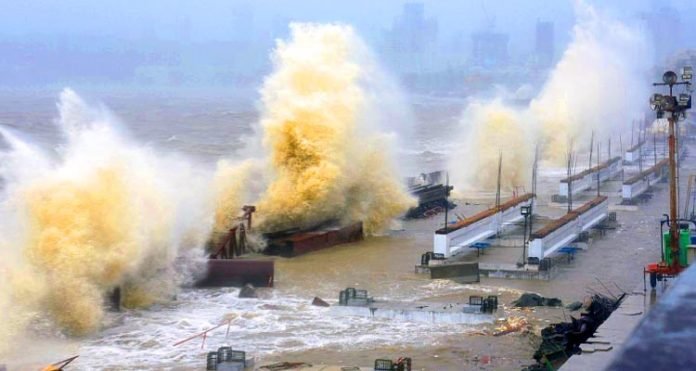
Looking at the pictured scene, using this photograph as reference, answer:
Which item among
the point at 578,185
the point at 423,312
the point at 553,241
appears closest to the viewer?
the point at 423,312

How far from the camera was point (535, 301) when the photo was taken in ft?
59.4

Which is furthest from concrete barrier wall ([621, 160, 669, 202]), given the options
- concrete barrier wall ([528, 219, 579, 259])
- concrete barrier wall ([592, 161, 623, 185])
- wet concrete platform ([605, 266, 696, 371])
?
wet concrete platform ([605, 266, 696, 371])

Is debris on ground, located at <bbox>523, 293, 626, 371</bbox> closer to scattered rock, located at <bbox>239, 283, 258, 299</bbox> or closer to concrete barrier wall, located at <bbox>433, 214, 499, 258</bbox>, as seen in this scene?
scattered rock, located at <bbox>239, 283, 258, 299</bbox>

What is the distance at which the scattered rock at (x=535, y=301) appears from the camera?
710 inches

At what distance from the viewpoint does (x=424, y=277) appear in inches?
834

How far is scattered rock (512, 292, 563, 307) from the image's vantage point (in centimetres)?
1803

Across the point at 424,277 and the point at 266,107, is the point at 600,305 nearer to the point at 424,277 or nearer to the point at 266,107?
the point at 424,277

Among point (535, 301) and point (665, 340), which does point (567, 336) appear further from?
point (665, 340)

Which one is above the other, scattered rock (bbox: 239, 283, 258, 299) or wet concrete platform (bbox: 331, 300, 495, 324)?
scattered rock (bbox: 239, 283, 258, 299)

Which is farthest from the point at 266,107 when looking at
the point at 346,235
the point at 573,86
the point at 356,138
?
the point at 573,86

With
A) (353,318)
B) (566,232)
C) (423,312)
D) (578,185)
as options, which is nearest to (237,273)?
(353,318)

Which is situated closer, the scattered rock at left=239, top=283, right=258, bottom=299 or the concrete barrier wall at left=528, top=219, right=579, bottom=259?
the scattered rock at left=239, top=283, right=258, bottom=299

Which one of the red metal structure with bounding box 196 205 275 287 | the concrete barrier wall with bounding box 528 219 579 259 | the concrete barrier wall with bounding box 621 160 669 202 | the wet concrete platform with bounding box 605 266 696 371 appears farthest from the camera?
the concrete barrier wall with bounding box 621 160 669 202

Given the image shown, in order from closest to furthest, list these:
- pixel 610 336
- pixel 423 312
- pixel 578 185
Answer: pixel 610 336 → pixel 423 312 → pixel 578 185
